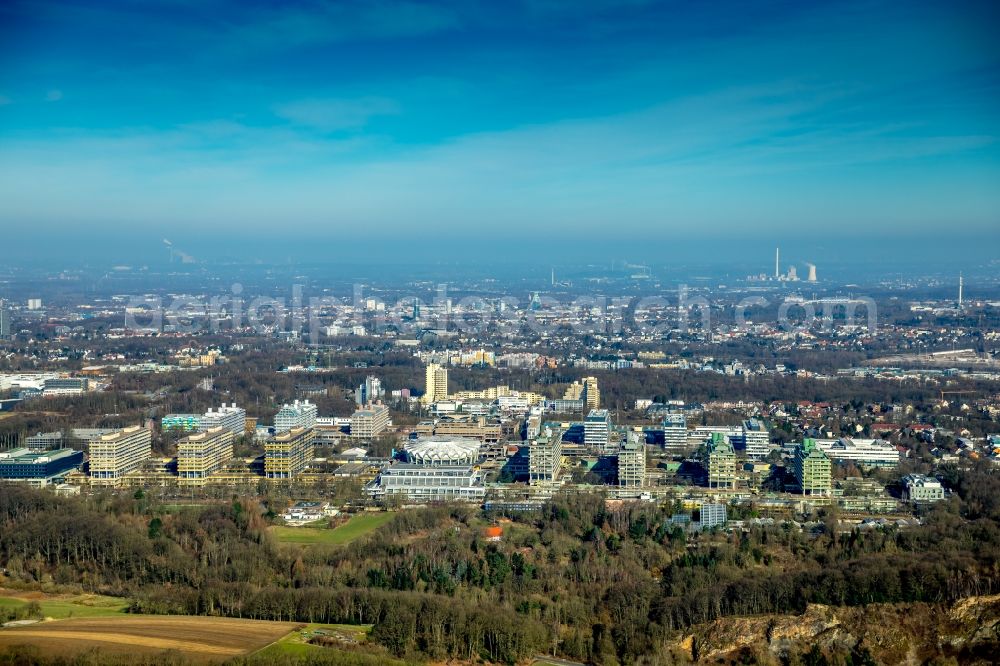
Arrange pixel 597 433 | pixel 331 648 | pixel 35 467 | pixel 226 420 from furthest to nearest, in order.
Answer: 1. pixel 226 420
2. pixel 597 433
3. pixel 35 467
4. pixel 331 648

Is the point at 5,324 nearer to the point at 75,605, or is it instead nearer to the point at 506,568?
the point at 75,605

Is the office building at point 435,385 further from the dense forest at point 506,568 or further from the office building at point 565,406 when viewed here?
the dense forest at point 506,568

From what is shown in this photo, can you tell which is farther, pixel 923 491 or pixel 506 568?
pixel 923 491

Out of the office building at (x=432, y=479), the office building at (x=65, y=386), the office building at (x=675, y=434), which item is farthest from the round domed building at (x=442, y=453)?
the office building at (x=65, y=386)

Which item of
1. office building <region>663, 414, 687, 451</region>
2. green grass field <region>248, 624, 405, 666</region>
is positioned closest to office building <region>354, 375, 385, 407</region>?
office building <region>663, 414, 687, 451</region>

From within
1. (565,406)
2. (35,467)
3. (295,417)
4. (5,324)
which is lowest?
(35,467)

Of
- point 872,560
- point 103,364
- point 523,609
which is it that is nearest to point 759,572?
point 872,560

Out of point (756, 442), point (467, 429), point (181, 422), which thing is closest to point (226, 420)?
point (181, 422)
